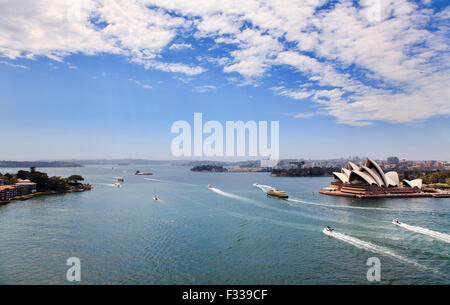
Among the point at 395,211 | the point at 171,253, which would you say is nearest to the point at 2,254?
the point at 171,253

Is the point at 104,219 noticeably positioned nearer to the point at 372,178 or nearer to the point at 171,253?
the point at 171,253

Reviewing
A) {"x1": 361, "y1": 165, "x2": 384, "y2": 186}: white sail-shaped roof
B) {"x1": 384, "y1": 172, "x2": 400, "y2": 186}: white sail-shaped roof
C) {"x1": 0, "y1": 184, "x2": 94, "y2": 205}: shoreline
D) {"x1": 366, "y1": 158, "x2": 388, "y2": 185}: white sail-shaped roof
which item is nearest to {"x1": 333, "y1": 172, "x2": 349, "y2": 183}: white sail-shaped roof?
{"x1": 361, "y1": 165, "x2": 384, "y2": 186}: white sail-shaped roof

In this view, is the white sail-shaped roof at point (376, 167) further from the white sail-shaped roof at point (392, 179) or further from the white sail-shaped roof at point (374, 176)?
the white sail-shaped roof at point (392, 179)

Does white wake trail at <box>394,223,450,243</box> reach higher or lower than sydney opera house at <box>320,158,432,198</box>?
lower

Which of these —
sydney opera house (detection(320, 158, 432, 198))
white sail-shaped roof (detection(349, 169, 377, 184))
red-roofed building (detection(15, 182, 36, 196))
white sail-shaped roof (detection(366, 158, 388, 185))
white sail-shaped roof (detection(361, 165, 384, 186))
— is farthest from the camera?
white sail-shaped roof (detection(366, 158, 388, 185))

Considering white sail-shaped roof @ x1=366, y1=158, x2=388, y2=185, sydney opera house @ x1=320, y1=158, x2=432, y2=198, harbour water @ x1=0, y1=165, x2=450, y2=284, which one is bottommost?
harbour water @ x1=0, y1=165, x2=450, y2=284

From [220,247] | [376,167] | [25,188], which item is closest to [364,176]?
[376,167]

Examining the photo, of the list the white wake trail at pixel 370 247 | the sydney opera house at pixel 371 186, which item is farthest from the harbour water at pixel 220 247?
the sydney opera house at pixel 371 186

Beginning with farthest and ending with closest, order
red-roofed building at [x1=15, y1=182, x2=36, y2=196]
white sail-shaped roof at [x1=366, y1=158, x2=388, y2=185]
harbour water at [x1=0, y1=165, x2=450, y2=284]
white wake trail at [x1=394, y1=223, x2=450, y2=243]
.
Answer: white sail-shaped roof at [x1=366, y1=158, x2=388, y2=185] → red-roofed building at [x1=15, y1=182, x2=36, y2=196] → white wake trail at [x1=394, y1=223, x2=450, y2=243] → harbour water at [x1=0, y1=165, x2=450, y2=284]

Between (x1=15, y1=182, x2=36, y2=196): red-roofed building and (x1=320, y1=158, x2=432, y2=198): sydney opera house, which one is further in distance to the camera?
(x1=320, y1=158, x2=432, y2=198): sydney opera house

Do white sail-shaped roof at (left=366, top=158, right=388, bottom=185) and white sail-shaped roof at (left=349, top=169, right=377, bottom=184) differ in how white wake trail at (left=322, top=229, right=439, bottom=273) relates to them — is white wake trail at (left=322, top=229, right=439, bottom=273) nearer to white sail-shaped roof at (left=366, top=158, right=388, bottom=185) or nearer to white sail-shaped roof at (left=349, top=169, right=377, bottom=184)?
white sail-shaped roof at (left=349, top=169, right=377, bottom=184)
